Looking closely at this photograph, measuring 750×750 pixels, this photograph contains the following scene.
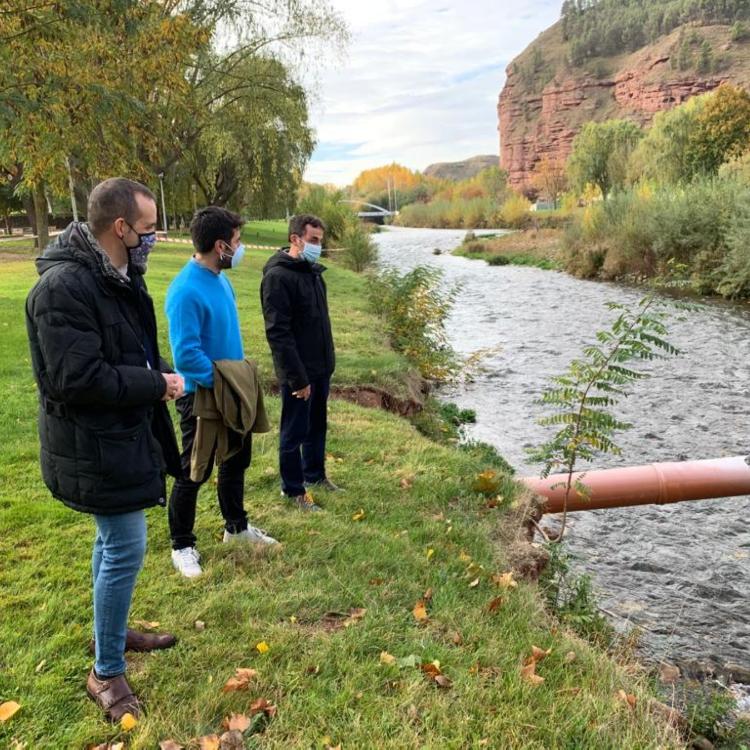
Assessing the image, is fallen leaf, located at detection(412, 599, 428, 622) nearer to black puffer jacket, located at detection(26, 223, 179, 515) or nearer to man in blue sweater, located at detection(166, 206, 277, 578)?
man in blue sweater, located at detection(166, 206, 277, 578)

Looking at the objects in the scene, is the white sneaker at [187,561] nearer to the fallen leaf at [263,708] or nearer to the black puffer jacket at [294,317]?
the fallen leaf at [263,708]

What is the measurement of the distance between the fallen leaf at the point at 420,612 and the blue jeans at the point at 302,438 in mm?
1503

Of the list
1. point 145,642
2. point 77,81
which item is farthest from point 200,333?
point 77,81

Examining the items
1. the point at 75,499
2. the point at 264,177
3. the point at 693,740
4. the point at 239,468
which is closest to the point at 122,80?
the point at 239,468

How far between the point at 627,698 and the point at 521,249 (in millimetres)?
42410

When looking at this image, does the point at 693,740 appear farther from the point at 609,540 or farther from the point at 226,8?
the point at 226,8

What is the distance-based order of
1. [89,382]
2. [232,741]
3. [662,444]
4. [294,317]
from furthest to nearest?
[662,444], [294,317], [232,741], [89,382]

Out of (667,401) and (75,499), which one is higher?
(75,499)

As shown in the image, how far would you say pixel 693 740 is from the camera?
3.24m

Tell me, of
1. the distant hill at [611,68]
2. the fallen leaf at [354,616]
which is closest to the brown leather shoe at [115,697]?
the fallen leaf at [354,616]

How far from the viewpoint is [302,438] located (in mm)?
4789

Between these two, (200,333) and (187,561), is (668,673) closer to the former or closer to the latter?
(187,561)

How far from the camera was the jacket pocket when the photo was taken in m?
2.46

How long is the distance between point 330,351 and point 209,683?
103 inches
